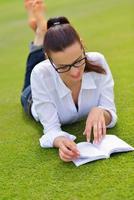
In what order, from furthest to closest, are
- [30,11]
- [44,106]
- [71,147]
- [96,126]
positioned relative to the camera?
[30,11] → [44,106] → [96,126] → [71,147]

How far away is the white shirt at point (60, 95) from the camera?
2.76m

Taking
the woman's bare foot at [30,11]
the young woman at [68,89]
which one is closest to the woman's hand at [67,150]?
the young woman at [68,89]

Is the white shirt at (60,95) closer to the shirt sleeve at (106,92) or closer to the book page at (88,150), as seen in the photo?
the shirt sleeve at (106,92)

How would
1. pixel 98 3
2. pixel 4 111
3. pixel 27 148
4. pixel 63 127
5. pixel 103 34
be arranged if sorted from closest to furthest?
pixel 27 148 → pixel 63 127 → pixel 4 111 → pixel 103 34 → pixel 98 3

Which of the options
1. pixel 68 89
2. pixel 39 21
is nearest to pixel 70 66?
pixel 68 89

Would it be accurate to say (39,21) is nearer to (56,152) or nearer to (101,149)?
(56,152)

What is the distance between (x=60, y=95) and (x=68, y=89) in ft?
0.19

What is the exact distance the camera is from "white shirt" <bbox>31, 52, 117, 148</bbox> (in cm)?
276

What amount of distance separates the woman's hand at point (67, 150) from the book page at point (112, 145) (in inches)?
5.7

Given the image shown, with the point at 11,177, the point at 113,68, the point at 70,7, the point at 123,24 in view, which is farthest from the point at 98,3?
the point at 11,177

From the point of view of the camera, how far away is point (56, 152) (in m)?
2.65

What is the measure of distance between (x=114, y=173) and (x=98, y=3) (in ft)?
20.3

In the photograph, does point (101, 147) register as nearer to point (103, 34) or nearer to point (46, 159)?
point (46, 159)

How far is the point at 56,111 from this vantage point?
2.81 meters
